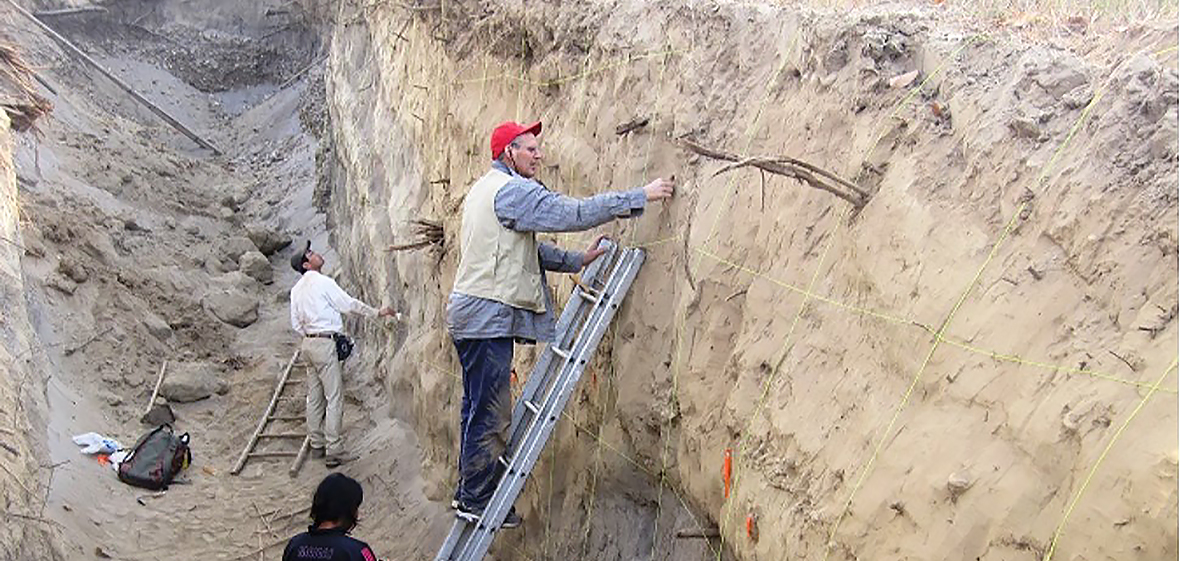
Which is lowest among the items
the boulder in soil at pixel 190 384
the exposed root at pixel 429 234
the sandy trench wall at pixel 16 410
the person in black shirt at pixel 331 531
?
the boulder in soil at pixel 190 384

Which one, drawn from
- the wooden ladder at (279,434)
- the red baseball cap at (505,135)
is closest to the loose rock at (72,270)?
the wooden ladder at (279,434)

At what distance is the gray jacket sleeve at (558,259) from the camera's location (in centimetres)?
585

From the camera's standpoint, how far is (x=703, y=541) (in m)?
5.04

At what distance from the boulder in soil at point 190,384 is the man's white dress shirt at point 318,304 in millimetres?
2134

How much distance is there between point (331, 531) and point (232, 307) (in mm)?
9111

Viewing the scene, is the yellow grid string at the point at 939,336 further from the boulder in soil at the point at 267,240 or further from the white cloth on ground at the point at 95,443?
the boulder in soil at the point at 267,240

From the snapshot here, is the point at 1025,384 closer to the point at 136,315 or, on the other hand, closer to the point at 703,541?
the point at 703,541

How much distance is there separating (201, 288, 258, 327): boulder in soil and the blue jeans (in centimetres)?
783

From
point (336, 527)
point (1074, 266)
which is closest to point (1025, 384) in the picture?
point (1074, 266)

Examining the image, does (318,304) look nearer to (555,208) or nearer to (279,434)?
(279,434)

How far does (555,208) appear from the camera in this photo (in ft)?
17.5

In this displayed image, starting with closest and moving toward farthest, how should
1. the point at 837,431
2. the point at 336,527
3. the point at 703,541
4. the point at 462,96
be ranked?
1. the point at 837,431
2. the point at 336,527
3. the point at 703,541
4. the point at 462,96

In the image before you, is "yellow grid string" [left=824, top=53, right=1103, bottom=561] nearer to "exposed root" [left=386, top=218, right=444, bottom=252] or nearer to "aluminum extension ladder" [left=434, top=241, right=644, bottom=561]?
"aluminum extension ladder" [left=434, top=241, right=644, bottom=561]

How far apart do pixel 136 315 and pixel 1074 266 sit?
Result: 10.6m
